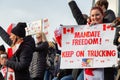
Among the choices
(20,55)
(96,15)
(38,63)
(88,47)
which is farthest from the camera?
(38,63)

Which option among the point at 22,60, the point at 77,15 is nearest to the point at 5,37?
the point at 77,15

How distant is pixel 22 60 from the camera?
7.04 meters

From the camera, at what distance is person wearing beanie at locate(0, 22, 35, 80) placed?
23.1 ft

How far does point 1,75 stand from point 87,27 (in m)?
1.89

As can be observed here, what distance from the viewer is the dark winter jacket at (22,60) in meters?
7.04

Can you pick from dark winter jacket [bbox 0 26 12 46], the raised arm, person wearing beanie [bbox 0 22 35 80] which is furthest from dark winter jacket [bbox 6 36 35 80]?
dark winter jacket [bbox 0 26 12 46]

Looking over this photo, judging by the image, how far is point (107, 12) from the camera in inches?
317

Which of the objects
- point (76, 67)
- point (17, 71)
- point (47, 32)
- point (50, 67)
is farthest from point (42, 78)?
point (17, 71)

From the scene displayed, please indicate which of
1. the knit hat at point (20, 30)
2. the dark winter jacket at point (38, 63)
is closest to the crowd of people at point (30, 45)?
the knit hat at point (20, 30)

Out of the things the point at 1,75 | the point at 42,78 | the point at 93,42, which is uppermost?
the point at 93,42

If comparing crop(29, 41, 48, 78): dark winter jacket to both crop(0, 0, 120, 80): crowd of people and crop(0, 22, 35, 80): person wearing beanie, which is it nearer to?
crop(0, 0, 120, 80): crowd of people

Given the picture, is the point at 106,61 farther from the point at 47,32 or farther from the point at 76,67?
the point at 47,32

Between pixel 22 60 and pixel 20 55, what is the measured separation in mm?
132

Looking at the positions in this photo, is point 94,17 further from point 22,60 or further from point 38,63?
point 38,63
